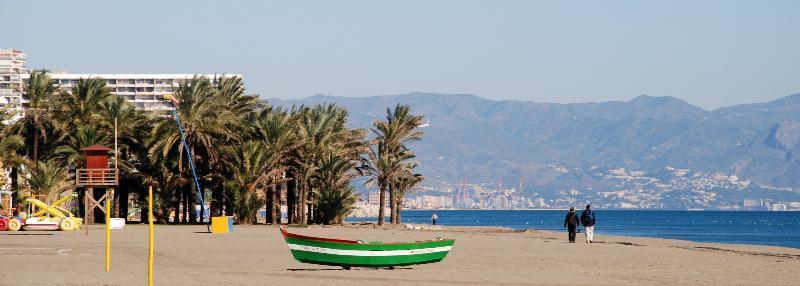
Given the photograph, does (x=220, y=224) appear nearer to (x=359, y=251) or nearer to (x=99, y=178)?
(x=99, y=178)

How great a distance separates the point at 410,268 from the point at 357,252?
2.05 meters

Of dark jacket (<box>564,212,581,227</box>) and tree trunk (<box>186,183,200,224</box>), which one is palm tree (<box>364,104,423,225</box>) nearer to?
tree trunk (<box>186,183,200,224</box>)

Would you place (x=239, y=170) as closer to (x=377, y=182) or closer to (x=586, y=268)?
(x=377, y=182)

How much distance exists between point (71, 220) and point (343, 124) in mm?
25658

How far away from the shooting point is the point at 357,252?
31.9 meters

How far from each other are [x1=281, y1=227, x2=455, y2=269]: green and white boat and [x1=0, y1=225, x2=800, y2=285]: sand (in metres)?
0.30

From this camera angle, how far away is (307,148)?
7912 cm

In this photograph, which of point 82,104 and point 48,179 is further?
point 82,104

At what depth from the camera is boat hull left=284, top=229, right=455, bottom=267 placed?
31.9 m

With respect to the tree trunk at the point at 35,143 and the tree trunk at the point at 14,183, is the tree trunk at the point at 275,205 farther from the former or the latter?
the tree trunk at the point at 14,183

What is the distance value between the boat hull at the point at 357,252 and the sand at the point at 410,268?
302mm

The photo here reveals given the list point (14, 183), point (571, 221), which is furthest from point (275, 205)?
point (571, 221)

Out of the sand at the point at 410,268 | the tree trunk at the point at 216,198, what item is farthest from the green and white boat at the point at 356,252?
the tree trunk at the point at 216,198

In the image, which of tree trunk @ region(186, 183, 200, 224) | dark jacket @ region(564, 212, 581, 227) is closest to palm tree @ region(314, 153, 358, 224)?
tree trunk @ region(186, 183, 200, 224)
